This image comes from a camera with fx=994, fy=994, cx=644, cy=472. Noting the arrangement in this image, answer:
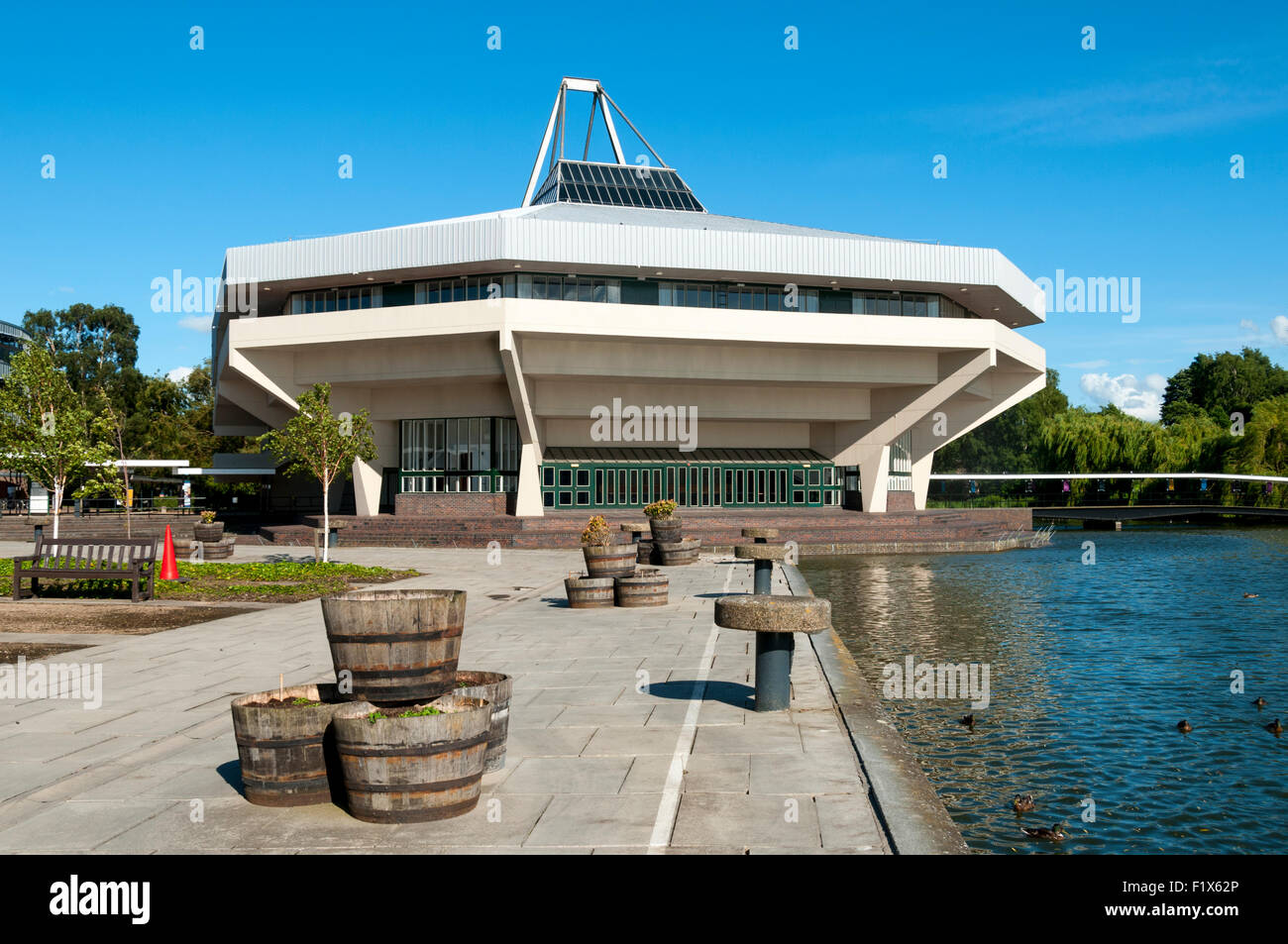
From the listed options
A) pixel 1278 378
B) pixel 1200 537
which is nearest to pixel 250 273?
pixel 1200 537

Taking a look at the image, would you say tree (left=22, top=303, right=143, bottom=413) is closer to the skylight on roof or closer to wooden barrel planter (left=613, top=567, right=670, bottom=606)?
the skylight on roof

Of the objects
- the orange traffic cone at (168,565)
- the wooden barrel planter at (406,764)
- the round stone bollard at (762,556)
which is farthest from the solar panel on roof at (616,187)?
the wooden barrel planter at (406,764)

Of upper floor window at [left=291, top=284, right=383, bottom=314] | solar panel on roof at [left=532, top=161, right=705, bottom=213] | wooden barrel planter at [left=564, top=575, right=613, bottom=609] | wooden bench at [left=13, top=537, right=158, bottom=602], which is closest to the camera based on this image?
wooden barrel planter at [left=564, top=575, right=613, bottom=609]

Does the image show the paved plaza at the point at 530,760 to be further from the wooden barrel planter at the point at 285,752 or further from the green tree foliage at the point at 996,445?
the green tree foliage at the point at 996,445

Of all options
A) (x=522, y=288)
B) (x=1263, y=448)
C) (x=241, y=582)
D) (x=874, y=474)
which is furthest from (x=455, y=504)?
(x=1263, y=448)

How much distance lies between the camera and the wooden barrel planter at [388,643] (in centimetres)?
587

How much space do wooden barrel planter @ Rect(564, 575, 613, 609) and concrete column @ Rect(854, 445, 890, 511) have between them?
94.8 feet

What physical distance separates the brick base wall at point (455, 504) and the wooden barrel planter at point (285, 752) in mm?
32057

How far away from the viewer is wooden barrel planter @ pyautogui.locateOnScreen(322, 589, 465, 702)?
231 inches

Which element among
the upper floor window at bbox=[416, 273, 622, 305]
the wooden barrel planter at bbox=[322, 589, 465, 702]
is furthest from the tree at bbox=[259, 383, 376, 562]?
the wooden barrel planter at bbox=[322, 589, 465, 702]

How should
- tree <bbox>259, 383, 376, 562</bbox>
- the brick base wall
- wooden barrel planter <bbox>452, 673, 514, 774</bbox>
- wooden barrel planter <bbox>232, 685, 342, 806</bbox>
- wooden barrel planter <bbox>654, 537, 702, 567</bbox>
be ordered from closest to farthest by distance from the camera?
wooden barrel planter <bbox>232, 685, 342, 806</bbox>, wooden barrel planter <bbox>452, 673, 514, 774</bbox>, tree <bbox>259, 383, 376, 562</bbox>, wooden barrel planter <bbox>654, 537, 702, 567</bbox>, the brick base wall

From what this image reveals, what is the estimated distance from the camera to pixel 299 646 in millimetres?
12008

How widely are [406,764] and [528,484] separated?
105 ft

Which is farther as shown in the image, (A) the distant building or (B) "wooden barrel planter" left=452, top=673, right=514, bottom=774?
(A) the distant building
